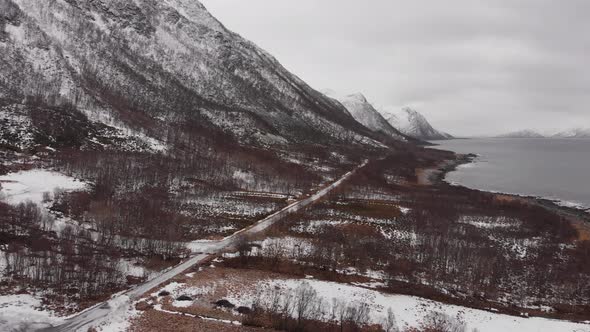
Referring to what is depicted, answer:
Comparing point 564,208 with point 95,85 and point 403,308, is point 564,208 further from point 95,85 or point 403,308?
point 95,85

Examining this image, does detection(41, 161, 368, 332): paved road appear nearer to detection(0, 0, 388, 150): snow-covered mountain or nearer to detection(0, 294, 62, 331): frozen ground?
detection(0, 294, 62, 331): frozen ground

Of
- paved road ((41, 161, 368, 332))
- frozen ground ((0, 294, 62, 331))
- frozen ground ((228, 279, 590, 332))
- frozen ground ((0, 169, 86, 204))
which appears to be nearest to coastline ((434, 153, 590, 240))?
frozen ground ((228, 279, 590, 332))

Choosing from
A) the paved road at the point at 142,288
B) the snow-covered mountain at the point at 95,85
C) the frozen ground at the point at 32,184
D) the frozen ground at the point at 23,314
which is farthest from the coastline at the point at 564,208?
the snow-covered mountain at the point at 95,85

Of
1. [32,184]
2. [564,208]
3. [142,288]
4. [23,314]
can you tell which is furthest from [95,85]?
[564,208]

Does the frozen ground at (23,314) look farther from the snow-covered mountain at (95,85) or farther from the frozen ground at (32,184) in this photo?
the snow-covered mountain at (95,85)

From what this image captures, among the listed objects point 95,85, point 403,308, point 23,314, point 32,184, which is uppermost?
point 95,85
